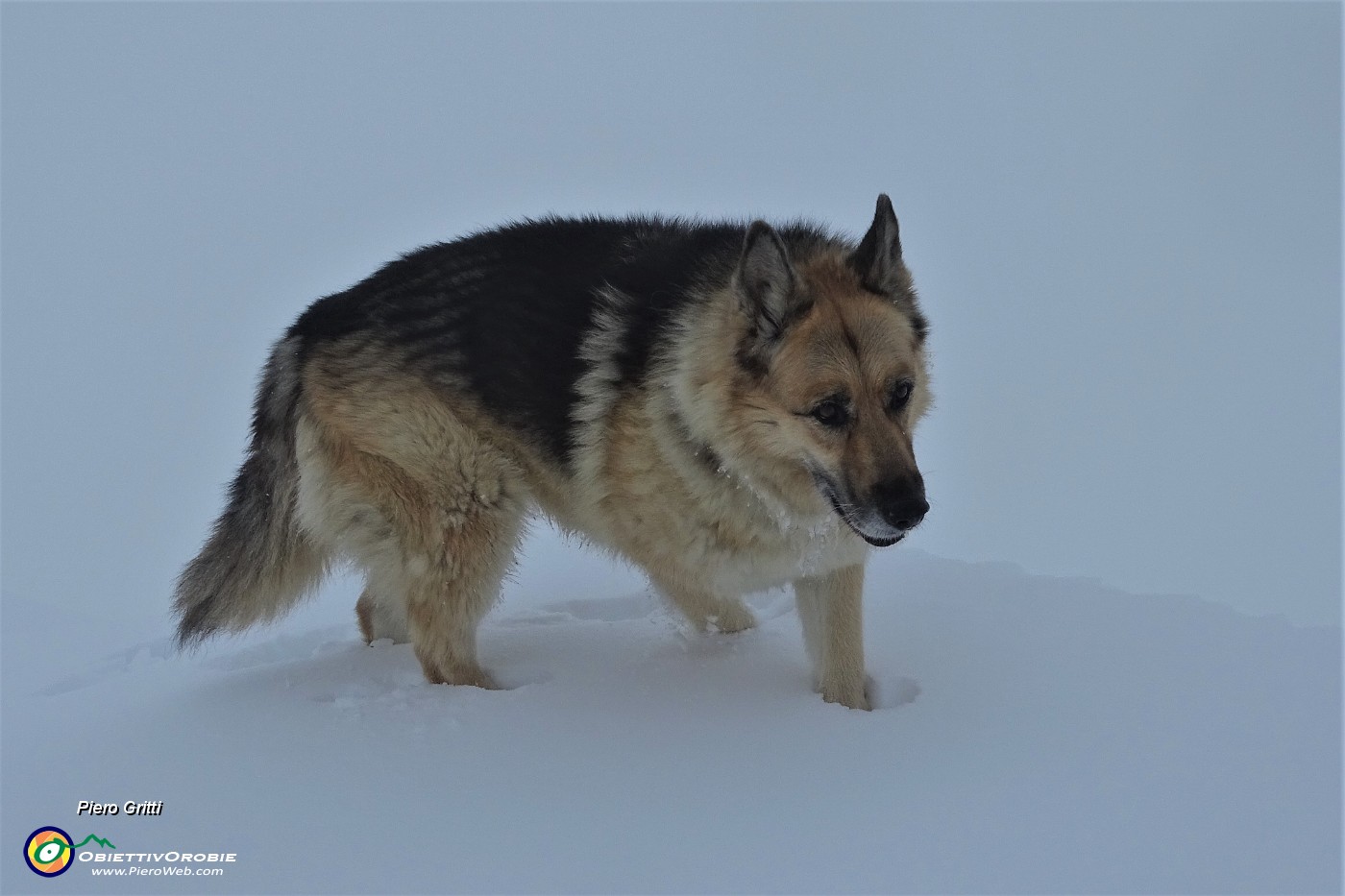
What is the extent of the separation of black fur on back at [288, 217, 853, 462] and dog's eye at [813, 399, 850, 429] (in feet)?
2.28

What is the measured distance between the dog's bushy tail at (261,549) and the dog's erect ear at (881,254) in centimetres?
241

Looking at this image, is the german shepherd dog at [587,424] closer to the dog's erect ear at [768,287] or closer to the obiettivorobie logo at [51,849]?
the dog's erect ear at [768,287]

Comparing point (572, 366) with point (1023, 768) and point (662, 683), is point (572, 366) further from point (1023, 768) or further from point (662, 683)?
point (1023, 768)

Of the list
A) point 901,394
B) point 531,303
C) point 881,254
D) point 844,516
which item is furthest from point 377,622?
point 881,254

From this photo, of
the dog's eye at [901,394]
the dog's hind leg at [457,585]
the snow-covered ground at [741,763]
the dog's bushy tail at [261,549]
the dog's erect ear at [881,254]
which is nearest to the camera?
the snow-covered ground at [741,763]

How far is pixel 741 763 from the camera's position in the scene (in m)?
3.14

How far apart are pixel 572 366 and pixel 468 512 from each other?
74cm

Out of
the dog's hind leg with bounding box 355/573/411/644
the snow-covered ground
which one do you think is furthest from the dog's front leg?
the dog's hind leg with bounding box 355/573/411/644

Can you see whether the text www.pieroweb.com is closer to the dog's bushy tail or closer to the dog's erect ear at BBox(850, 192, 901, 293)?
the dog's bushy tail

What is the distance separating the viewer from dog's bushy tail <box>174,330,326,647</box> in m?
4.09

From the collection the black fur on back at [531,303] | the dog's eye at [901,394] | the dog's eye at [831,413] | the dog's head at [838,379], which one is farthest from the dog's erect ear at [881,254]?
the dog's eye at [831,413]

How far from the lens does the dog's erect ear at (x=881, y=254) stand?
3463 millimetres

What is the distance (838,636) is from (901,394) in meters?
1.02

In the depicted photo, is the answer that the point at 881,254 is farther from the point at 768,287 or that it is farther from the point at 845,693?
the point at 845,693
